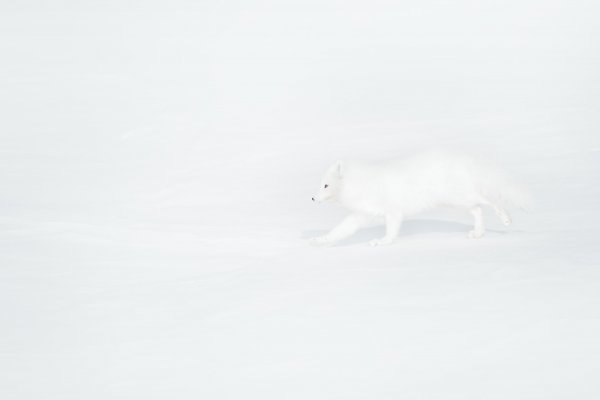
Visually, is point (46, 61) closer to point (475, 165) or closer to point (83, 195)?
point (83, 195)

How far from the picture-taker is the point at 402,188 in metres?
10.2

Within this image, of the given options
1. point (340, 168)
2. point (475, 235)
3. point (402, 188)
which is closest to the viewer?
point (402, 188)

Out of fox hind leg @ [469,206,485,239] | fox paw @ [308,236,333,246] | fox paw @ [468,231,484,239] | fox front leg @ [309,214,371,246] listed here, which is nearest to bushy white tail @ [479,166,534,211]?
fox hind leg @ [469,206,485,239]

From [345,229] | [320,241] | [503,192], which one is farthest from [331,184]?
[503,192]

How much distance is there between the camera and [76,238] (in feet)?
36.5

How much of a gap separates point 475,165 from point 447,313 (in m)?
3.11

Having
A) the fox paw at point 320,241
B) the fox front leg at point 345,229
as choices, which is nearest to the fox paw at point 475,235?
the fox front leg at point 345,229

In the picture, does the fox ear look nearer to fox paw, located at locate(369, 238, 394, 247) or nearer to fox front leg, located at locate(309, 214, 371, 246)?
fox front leg, located at locate(309, 214, 371, 246)

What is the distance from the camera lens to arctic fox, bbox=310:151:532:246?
10203 millimetres

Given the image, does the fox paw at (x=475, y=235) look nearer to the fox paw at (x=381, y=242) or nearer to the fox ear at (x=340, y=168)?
the fox paw at (x=381, y=242)

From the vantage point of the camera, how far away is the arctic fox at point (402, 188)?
33.5 feet

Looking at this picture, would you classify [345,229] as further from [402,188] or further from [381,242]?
[402,188]

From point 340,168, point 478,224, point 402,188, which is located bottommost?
point 478,224

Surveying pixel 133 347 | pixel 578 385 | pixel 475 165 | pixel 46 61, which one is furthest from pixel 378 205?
pixel 46 61
